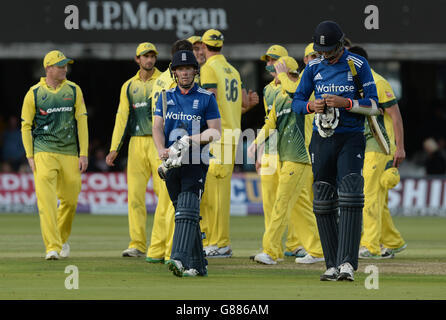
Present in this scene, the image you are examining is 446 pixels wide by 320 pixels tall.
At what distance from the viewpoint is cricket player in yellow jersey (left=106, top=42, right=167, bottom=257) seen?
13219mm

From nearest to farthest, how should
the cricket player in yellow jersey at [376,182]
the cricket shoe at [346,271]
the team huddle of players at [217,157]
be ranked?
1. the cricket shoe at [346,271]
2. the team huddle of players at [217,157]
3. the cricket player in yellow jersey at [376,182]

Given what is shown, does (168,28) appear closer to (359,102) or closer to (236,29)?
(236,29)

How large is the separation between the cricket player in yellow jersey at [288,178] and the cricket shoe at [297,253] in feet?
1.33

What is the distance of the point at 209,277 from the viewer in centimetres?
1071

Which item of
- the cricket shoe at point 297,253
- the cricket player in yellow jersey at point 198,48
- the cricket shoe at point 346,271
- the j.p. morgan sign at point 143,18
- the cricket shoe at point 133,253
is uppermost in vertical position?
the j.p. morgan sign at point 143,18

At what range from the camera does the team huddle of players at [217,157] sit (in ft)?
40.5

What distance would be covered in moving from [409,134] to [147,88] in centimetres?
1510

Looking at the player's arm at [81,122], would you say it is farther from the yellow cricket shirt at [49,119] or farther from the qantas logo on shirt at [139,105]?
the qantas logo on shirt at [139,105]

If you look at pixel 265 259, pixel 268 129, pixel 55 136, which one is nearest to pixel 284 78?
pixel 268 129

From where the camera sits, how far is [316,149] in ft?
33.5

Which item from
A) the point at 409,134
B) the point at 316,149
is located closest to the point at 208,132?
the point at 316,149

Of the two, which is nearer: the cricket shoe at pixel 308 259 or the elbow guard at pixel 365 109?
the elbow guard at pixel 365 109

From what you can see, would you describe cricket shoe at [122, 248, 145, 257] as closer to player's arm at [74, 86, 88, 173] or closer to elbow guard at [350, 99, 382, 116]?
player's arm at [74, 86, 88, 173]

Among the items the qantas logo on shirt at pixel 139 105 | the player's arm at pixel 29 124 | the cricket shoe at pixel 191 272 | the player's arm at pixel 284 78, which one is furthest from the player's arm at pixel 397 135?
the player's arm at pixel 29 124
